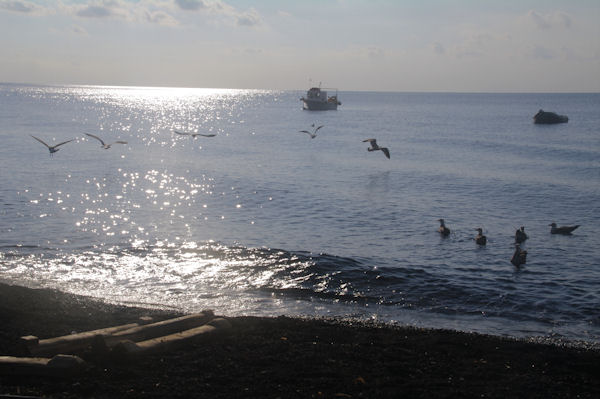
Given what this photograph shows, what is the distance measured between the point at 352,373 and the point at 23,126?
91546mm

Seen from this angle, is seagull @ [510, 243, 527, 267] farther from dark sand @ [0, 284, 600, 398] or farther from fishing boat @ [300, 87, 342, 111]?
fishing boat @ [300, 87, 342, 111]

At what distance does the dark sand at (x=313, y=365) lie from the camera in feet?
34.0

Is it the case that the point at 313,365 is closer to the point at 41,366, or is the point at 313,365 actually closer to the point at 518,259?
the point at 41,366

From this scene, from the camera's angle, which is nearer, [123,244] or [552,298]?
[552,298]

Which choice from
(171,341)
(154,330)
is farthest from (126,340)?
(171,341)

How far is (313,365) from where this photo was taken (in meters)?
11.7

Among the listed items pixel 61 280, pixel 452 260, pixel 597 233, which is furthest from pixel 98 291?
pixel 597 233

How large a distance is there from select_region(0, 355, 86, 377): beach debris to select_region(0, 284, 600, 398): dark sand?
0.12 metres

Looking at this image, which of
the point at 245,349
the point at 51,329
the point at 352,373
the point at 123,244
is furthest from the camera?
the point at 123,244

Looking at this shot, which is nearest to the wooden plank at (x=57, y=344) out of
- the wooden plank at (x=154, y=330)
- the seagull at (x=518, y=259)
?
the wooden plank at (x=154, y=330)

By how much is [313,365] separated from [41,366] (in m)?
4.95

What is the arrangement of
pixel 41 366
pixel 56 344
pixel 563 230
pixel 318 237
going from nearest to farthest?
1. pixel 41 366
2. pixel 56 344
3. pixel 318 237
4. pixel 563 230

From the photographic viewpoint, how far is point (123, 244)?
24.0 meters

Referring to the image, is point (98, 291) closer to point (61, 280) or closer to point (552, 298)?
point (61, 280)
